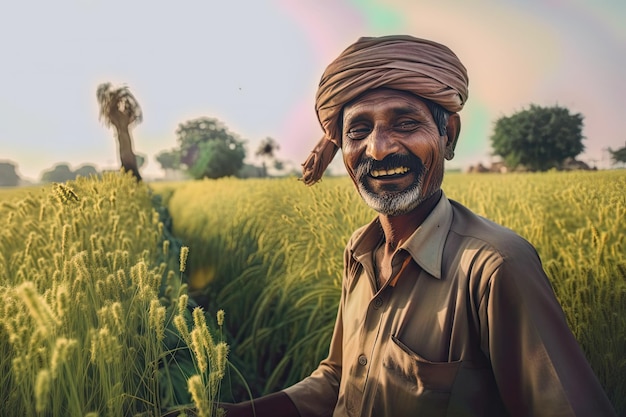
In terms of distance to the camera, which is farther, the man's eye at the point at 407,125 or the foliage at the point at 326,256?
the foliage at the point at 326,256

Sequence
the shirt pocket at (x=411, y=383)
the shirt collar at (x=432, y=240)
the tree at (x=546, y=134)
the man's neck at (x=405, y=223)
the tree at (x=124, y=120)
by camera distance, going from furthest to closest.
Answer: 1. the tree at (x=124, y=120)
2. the tree at (x=546, y=134)
3. the man's neck at (x=405, y=223)
4. the shirt collar at (x=432, y=240)
5. the shirt pocket at (x=411, y=383)

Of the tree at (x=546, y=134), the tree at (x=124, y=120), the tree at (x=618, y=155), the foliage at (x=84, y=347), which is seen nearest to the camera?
the foliage at (x=84, y=347)

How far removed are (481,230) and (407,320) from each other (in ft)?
0.95

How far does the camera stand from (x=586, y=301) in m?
1.99

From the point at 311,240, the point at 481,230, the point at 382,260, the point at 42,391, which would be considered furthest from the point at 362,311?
the point at 311,240

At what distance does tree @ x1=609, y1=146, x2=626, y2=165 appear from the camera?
1897mm

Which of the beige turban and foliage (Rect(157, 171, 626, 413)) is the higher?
the beige turban

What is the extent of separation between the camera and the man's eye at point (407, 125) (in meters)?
1.35

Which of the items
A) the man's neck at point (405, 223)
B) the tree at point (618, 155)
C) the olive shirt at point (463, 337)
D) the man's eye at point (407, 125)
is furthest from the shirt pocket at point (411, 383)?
the tree at point (618, 155)

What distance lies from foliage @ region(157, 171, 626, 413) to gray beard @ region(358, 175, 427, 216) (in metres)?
0.68

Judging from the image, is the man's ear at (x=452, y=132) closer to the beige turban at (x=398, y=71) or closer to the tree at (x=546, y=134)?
the beige turban at (x=398, y=71)

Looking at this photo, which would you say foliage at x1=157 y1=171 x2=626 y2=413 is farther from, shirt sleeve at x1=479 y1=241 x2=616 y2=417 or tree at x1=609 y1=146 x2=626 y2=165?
shirt sleeve at x1=479 y1=241 x2=616 y2=417

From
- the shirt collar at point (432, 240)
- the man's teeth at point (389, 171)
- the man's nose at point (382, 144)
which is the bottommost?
the shirt collar at point (432, 240)

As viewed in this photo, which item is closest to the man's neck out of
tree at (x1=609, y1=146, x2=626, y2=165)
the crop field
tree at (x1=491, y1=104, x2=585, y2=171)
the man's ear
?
the man's ear
